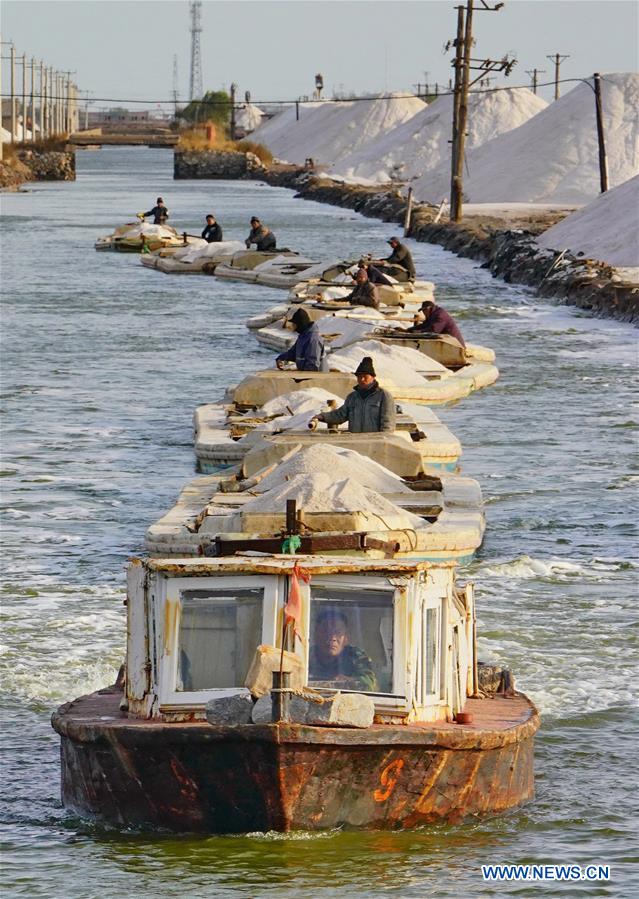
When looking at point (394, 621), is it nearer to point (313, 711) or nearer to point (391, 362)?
point (313, 711)

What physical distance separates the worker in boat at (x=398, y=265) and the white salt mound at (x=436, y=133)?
73433 mm

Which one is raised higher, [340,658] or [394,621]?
[394,621]

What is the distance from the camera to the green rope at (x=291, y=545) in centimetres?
1163

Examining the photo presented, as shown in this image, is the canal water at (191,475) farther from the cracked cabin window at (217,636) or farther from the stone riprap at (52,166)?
the stone riprap at (52,166)

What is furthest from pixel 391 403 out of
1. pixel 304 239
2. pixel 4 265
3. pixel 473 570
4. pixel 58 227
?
pixel 58 227

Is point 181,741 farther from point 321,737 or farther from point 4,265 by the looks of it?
point 4,265

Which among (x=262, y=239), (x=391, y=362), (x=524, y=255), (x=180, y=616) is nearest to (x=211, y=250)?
(x=262, y=239)

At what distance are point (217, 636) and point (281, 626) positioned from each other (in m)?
0.40

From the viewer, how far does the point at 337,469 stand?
17.1m

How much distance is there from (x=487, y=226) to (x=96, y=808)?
6202 centimetres

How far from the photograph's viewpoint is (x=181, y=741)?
10461 millimetres

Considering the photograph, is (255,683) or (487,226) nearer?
(255,683)

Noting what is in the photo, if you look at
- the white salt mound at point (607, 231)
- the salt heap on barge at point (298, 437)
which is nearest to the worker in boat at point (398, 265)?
the white salt mound at point (607, 231)

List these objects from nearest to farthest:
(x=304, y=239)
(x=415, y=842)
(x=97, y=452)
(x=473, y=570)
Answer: (x=415, y=842)
(x=473, y=570)
(x=97, y=452)
(x=304, y=239)
